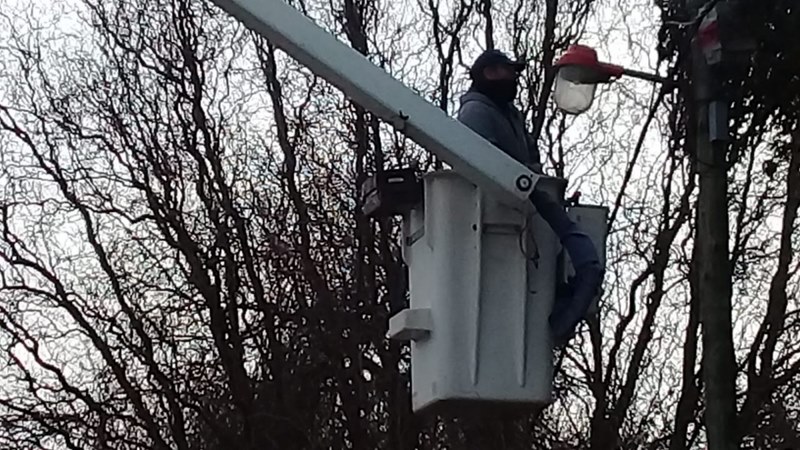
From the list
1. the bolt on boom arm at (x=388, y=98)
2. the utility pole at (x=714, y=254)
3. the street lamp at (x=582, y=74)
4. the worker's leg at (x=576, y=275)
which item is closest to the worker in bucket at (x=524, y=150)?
the worker's leg at (x=576, y=275)

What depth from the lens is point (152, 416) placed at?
15680 mm

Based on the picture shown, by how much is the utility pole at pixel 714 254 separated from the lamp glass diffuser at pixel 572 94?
0.75 m

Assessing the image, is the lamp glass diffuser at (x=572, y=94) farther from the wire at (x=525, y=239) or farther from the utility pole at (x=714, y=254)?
the wire at (x=525, y=239)

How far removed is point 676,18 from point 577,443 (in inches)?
311

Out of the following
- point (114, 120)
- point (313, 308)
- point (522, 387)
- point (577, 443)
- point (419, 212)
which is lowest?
point (522, 387)

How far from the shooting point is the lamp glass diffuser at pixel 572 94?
7.89 m

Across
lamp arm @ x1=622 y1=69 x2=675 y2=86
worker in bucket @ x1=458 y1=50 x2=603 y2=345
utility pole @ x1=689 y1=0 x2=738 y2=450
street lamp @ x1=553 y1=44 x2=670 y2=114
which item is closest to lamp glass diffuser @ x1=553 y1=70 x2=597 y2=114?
street lamp @ x1=553 y1=44 x2=670 y2=114

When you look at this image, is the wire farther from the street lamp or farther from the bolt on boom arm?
the street lamp

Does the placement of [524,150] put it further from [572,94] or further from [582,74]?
[572,94]

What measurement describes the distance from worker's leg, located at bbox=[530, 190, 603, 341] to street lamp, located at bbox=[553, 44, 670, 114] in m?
3.29

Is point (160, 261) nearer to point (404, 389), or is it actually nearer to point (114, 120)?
point (114, 120)

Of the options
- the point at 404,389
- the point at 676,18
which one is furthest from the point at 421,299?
the point at 404,389

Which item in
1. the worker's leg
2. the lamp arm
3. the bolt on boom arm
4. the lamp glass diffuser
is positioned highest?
the lamp arm

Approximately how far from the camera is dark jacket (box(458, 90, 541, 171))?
4.91 metres
